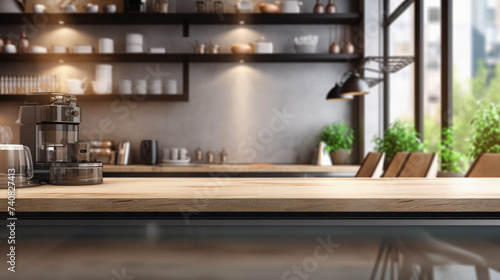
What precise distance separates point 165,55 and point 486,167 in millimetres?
3200

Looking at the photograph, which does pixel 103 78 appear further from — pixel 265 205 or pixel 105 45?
pixel 265 205

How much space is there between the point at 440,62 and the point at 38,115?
2.83 m

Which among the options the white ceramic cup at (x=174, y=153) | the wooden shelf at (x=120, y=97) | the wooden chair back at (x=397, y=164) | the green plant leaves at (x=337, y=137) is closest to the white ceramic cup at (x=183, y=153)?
the white ceramic cup at (x=174, y=153)

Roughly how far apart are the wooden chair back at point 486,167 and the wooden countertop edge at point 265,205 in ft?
3.50

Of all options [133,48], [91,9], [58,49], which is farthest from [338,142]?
[58,49]

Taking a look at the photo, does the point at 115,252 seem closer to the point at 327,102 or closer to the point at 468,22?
the point at 468,22

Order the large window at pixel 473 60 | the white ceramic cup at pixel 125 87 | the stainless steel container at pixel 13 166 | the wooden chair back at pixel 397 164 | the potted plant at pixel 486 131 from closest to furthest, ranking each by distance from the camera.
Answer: the stainless steel container at pixel 13 166
the potted plant at pixel 486 131
the large window at pixel 473 60
the wooden chair back at pixel 397 164
the white ceramic cup at pixel 125 87

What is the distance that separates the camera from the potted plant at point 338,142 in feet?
14.8

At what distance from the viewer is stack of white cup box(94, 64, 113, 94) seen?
4398 mm

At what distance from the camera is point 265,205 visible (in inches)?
46.6

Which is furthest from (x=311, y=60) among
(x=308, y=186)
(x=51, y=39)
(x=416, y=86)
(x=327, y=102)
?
(x=308, y=186)

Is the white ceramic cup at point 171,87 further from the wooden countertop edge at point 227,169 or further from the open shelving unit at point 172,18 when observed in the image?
the wooden countertop edge at point 227,169

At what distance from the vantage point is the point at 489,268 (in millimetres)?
1289

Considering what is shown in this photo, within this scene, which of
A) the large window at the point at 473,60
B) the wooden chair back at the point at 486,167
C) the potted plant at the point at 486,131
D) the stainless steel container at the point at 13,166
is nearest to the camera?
the stainless steel container at the point at 13,166
